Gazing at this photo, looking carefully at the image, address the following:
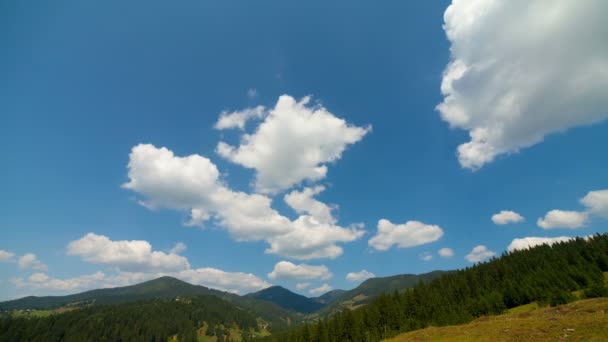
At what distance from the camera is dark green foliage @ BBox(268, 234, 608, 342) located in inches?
3996

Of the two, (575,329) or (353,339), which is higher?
(575,329)

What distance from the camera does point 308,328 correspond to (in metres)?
118

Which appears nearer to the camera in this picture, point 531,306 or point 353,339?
point 531,306

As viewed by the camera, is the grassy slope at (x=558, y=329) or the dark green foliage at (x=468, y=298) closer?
the grassy slope at (x=558, y=329)

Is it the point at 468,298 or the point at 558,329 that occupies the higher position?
the point at 468,298

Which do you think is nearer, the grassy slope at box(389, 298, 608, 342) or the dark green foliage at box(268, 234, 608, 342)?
the grassy slope at box(389, 298, 608, 342)

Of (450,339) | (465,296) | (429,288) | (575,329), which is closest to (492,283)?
(465,296)

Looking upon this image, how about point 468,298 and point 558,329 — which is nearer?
point 558,329

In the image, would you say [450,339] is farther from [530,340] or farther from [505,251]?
[505,251]

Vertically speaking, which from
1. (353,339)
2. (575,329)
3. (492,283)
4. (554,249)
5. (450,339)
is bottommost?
(353,339)

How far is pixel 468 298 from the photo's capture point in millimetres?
122625

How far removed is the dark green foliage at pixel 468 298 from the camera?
333ft

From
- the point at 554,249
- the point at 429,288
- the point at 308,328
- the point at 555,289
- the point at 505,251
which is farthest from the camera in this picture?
the point at 505,251

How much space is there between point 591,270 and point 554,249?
6685cm
